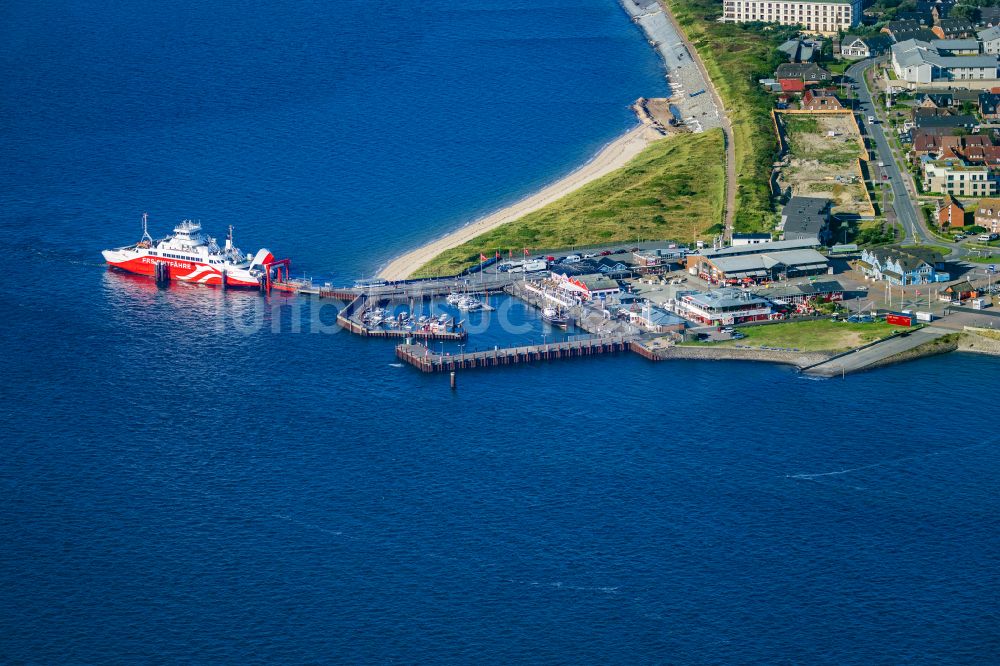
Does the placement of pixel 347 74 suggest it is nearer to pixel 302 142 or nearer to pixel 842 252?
pixel 302 142

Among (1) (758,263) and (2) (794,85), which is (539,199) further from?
(2) (794,85)

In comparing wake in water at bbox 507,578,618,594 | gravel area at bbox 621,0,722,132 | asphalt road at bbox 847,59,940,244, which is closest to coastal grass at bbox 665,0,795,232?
gravel area at bbox 621,0,722,132

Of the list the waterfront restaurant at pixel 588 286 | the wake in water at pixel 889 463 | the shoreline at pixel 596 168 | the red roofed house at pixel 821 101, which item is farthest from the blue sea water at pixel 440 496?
the red roofed house at pixel 821 101

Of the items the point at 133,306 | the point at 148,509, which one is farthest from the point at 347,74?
the point at 148,509

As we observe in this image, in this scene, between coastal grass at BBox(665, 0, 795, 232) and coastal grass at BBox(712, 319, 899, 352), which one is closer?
coastal grass at BBox(712, 319, 899, 352)

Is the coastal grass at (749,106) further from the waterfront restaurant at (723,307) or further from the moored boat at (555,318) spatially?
the moored boat at (555,318)

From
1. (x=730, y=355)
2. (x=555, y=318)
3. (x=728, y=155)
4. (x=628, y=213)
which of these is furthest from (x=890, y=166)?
(x=730, y=355)

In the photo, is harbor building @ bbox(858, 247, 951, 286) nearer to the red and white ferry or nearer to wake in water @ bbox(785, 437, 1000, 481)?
wake in water @ bbox(785, 437, 1000, 481)
